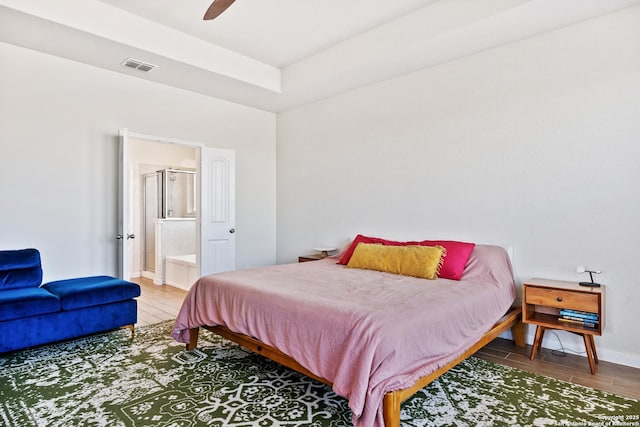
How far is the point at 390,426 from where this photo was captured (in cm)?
175

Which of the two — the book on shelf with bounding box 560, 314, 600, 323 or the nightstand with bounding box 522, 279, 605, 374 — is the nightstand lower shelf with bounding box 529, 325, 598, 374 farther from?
the book on shelf with bounding box 560, 314, 600, 323

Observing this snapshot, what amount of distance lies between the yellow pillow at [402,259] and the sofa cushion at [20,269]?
295 centimetres

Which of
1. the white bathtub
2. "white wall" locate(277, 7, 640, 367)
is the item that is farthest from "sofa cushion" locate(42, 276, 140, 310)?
"white wall" locate(277, 7, 640, 367)

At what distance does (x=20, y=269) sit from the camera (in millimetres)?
3342

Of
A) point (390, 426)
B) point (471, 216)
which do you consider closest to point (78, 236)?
point (390, 426)

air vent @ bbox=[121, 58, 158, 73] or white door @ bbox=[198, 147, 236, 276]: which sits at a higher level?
air vent @ bbox=[121, 58, 158, 73]

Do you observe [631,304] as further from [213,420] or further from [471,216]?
[213,420]

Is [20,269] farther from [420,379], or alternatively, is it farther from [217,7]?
[420,379]

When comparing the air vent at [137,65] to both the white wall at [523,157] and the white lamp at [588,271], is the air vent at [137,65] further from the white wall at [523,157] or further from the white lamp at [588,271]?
the white lamp at [588,271]

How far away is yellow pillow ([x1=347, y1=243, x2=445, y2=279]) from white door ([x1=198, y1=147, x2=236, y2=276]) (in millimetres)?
2022

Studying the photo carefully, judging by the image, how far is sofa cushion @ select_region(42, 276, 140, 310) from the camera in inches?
125

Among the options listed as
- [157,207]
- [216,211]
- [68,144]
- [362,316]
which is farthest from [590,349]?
[157,207]

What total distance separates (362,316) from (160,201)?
18.6 ft

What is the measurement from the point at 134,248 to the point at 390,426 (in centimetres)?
629
